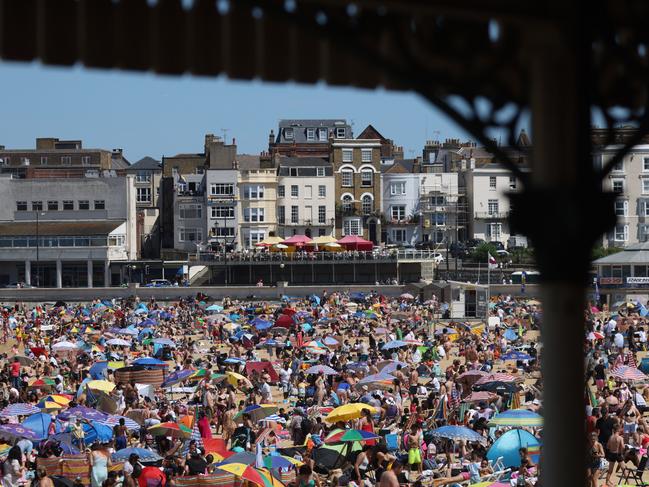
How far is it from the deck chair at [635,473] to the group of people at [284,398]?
5.71 ft

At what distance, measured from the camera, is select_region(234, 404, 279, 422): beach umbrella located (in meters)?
21.4

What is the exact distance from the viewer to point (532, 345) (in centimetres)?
3528

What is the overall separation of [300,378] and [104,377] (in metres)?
4.73

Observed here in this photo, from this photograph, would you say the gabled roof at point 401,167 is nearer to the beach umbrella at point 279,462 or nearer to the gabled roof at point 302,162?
the gabled roof at point 302,162

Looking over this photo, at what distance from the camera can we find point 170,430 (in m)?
19.6

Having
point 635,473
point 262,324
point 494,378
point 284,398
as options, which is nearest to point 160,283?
point 262,324

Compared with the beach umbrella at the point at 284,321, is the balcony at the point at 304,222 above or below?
above

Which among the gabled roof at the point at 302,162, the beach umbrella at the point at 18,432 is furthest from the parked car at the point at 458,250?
the beach umbrella at the point at 18,432

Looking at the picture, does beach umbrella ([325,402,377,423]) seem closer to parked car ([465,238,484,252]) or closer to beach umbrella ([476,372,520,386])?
beach umbrella ([476,372,520,386])

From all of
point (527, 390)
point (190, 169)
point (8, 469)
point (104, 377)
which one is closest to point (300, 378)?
point (104, 377)

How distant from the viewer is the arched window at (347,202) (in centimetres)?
8775

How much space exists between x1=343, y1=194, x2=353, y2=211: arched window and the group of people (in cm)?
3849

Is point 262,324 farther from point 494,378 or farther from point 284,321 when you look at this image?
point 494,378

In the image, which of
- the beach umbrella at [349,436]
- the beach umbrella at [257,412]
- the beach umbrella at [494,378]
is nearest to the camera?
the beach umbrella at [349,436]
